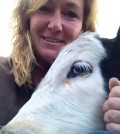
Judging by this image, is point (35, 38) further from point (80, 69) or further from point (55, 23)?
point (80, 69)

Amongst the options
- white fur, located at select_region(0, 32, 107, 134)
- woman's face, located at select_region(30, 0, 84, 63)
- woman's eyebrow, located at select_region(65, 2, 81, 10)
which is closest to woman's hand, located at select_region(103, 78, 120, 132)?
white fur, located at select_region(0, 32, 107, 134)

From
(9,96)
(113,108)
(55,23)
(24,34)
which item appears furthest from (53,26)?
(113,108)

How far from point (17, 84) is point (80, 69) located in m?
0.72

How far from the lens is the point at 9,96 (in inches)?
127

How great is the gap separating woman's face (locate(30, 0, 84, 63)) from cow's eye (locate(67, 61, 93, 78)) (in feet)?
2.07

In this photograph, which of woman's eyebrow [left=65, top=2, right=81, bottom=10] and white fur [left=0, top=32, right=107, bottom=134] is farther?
woman's eyebrow [left=65, top=2, right=81, bottom=10]

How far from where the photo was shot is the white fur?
252cm

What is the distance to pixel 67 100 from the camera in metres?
2.71

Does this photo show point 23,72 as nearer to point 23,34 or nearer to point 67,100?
point 23,34

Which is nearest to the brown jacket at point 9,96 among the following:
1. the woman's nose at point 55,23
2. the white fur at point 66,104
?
the white fur at point 66,104

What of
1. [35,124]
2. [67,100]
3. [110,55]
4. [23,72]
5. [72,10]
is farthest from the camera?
[72,10]

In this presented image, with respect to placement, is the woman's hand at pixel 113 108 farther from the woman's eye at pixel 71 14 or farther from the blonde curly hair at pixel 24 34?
the woman's eye at pixel 71 14

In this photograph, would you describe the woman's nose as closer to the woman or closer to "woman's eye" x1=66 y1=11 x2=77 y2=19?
the woman

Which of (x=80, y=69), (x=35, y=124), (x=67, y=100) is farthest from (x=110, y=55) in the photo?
(x=35, y=124)
